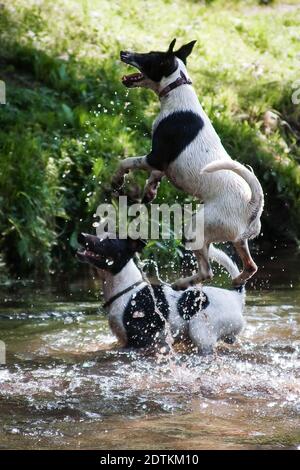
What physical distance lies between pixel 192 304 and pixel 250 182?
126cm

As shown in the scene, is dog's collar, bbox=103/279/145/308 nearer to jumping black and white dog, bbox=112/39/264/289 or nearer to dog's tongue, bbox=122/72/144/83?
jumping black and white dog, bbox=112/39/264/289

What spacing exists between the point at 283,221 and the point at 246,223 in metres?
5.12

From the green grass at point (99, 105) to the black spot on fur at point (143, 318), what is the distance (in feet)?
7.56

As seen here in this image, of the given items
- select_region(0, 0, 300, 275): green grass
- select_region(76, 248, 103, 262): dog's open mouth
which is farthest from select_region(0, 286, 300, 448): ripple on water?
select_region(0, 0, 300, 275): green grass

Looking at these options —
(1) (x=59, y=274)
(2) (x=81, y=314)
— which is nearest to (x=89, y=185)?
(1) (x=59, y=274)

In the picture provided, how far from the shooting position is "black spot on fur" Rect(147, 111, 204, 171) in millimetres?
6297

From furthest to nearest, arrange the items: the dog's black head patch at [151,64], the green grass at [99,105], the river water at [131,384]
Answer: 1. the green grass at [99,105]
2. the dog's black head patch at [151,64]
3. the river water at [131,384]

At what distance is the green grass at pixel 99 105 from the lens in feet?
31.5

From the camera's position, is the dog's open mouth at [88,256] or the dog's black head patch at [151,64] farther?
the dog's open mouth at [88,256]

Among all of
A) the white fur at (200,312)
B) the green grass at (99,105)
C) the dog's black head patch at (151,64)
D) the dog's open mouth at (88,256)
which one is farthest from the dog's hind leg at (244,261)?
the green grass at (99,105)

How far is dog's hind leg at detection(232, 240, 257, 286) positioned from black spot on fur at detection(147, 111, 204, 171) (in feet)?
2.39

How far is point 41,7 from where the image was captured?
1323 centimetres

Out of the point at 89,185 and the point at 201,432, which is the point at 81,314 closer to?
the point at 89,185

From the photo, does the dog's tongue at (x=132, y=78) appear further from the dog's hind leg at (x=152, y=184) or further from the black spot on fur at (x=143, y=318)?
the black spot on fur at (x=143, y=318)
